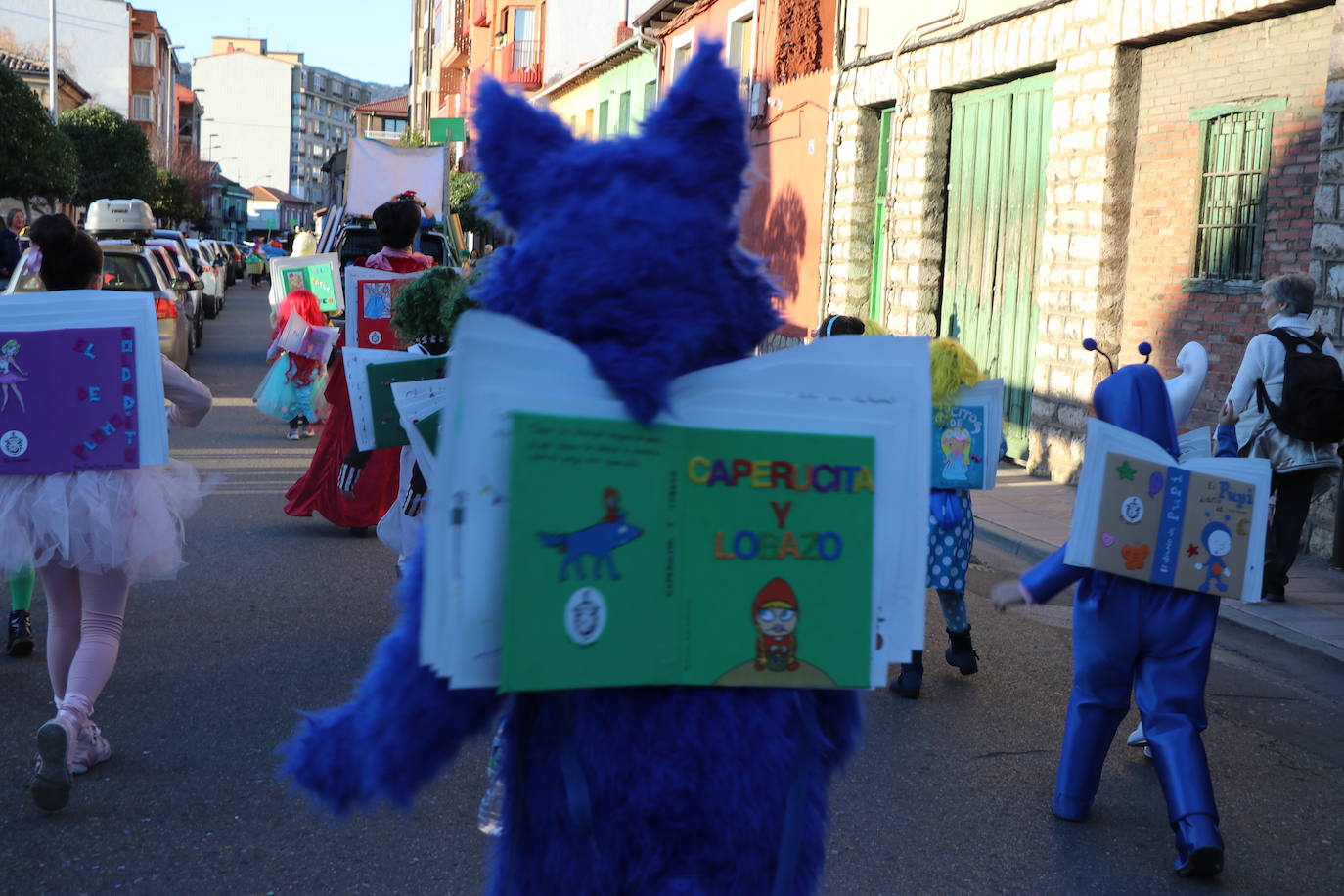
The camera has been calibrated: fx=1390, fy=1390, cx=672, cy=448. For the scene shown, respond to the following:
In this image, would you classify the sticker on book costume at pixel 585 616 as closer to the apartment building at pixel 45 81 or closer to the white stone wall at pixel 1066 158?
the white stone wall at pixel 1066 158

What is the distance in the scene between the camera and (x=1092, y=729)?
169 inches

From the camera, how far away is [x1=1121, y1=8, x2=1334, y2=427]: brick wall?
30.7ft

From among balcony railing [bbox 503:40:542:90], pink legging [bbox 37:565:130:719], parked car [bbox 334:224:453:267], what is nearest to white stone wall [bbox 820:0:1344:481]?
parked car [bbox 334:224:453:267]

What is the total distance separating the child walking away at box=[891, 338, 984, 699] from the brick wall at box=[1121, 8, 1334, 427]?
4878 mm

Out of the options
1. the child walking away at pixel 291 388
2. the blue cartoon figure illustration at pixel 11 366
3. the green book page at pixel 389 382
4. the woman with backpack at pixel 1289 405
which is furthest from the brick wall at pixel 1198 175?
the blue cartoon figure illustration at pixel 11 366

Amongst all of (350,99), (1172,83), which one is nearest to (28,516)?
(1172,83)

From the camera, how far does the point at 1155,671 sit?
13.6 feet

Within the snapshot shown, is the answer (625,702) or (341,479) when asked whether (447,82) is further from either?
(625,702)

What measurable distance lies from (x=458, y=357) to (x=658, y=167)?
46cm

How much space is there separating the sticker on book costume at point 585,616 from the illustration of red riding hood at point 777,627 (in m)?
0.21

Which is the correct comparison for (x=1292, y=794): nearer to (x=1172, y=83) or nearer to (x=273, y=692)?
(x=273, y=692)

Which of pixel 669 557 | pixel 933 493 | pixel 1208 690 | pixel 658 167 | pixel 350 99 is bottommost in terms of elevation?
pixel 1208 690

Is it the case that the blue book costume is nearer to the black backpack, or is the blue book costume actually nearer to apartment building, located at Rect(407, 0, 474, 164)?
the black backpack

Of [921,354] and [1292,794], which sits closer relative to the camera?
[921,354]
